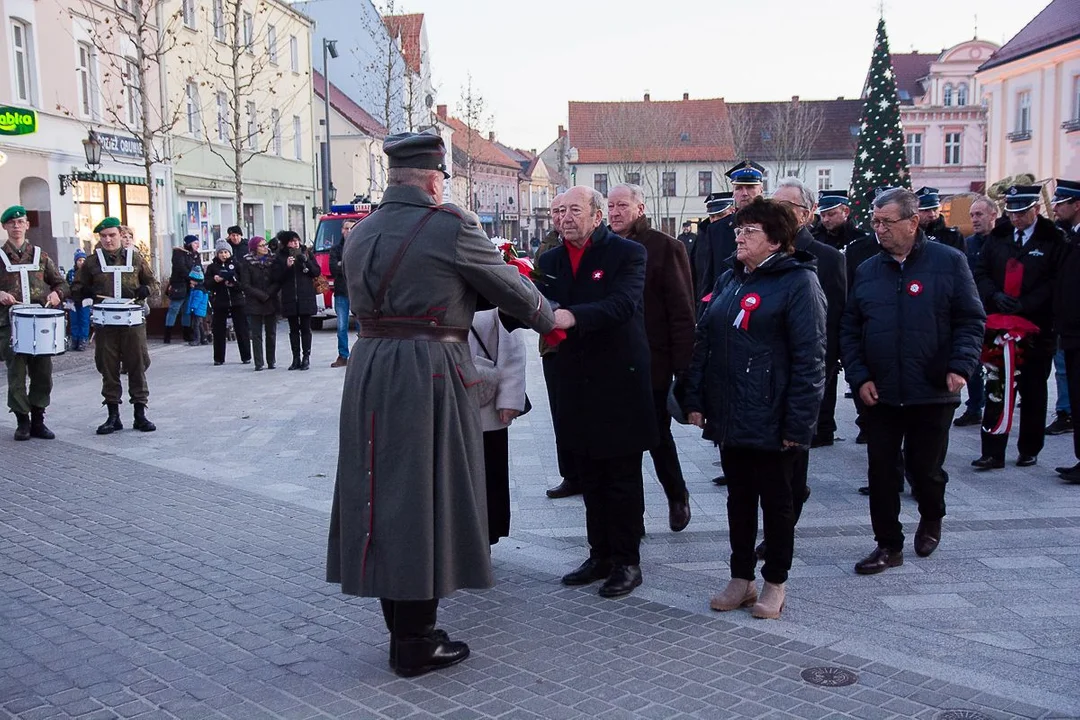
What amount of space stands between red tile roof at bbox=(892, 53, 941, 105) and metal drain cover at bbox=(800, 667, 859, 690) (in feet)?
214

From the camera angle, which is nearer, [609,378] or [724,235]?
[609,378]

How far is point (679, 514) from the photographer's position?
Answer: 6.39 m

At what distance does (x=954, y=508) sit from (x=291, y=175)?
37.9 metres

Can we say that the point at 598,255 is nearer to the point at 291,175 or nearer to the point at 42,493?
the point at 42,493

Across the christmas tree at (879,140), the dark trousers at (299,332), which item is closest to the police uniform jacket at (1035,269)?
the dark trousers at (299,332)

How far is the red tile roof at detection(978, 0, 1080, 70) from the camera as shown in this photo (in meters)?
35.4

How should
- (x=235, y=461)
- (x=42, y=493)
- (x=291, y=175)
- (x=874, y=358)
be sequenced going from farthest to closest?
(x=291, y=175) → (x=235, y=461) → (x=42, y=493) → (x=874, y=358)

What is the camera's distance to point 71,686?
13.8 feet

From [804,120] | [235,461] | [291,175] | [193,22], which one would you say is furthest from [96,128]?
[804,120]

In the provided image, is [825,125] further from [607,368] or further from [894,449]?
[607,368]

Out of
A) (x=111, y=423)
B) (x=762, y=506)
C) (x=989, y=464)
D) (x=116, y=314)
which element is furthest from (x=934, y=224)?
(x=111, y=423)

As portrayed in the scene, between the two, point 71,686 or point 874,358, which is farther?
point 874,358

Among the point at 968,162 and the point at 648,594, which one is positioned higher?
the point at 968,162

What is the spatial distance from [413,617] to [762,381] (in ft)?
6.05
